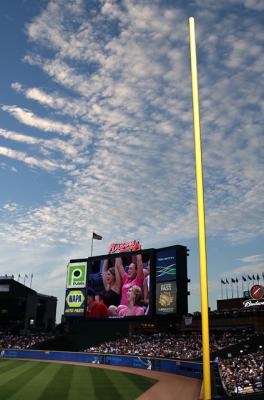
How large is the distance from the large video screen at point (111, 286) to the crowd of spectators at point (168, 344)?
11.9 feet

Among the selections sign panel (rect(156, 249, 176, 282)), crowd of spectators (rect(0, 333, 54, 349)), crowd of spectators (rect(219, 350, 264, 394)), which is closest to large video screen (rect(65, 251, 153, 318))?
sign panel (rect(156, 249, 176, 282))

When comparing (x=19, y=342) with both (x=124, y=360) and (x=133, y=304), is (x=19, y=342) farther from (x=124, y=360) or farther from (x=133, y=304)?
(x=124, y=360)

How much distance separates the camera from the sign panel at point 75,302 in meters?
57.3

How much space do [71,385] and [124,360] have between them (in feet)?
51.9

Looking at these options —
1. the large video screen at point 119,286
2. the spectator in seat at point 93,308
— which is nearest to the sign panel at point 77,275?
the large video screen at point 119,286

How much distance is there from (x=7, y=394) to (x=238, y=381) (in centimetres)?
1397

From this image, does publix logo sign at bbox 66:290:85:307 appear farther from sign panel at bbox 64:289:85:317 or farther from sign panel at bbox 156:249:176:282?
sign panel at bbox 156:249:176:282

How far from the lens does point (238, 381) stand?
21.5 metres

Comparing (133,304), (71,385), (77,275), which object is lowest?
(71,385)

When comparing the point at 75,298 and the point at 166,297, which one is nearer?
the point at 166,297

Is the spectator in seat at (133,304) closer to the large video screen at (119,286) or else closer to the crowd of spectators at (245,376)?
the large video screen at (119,286)

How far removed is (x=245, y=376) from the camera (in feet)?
75.7

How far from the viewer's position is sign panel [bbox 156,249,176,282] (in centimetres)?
4882

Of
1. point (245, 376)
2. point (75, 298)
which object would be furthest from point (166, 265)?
point (245, 376)
